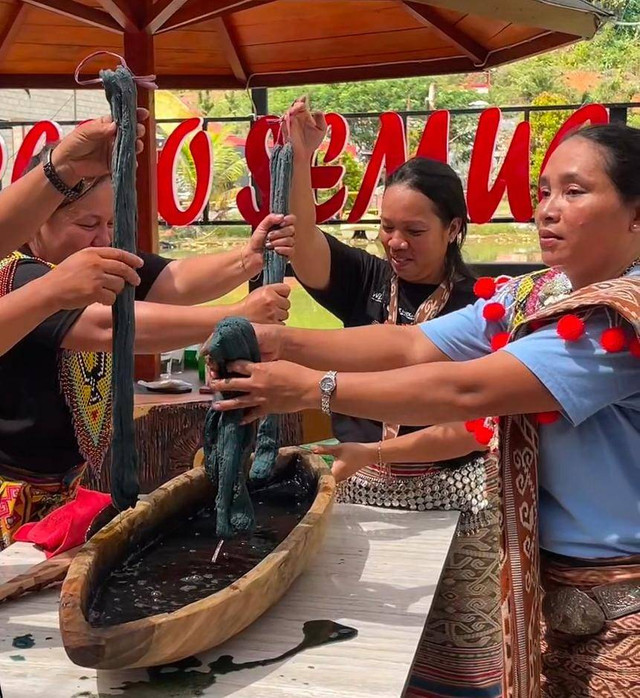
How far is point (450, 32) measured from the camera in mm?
4449

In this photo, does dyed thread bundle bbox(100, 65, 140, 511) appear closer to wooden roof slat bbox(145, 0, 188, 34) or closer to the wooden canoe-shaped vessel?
the wooden canoe-shaped vessel

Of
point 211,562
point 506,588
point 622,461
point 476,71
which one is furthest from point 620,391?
point 476,71

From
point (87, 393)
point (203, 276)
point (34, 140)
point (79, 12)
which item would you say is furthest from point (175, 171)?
point (87, 393)

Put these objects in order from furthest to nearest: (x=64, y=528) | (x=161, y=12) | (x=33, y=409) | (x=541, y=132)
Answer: (x=541, y=132) < (x=161, y=12) < (x=33, y=409) < (x=64, y=528)

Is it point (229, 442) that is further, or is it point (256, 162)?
point (256, 162)

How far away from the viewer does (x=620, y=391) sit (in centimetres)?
125

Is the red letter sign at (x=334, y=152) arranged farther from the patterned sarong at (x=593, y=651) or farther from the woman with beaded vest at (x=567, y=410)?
the patterned sarong at (x=593, y=651)

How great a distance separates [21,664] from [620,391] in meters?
1.00

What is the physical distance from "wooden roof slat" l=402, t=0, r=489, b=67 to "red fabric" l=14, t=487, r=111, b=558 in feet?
11.4

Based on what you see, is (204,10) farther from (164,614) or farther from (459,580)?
(164,614)

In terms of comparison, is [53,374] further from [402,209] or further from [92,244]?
[402,209]

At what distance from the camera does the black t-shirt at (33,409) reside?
5.50 ft

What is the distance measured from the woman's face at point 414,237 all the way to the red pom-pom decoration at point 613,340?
869 millimetres

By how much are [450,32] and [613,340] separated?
12.1 ft
